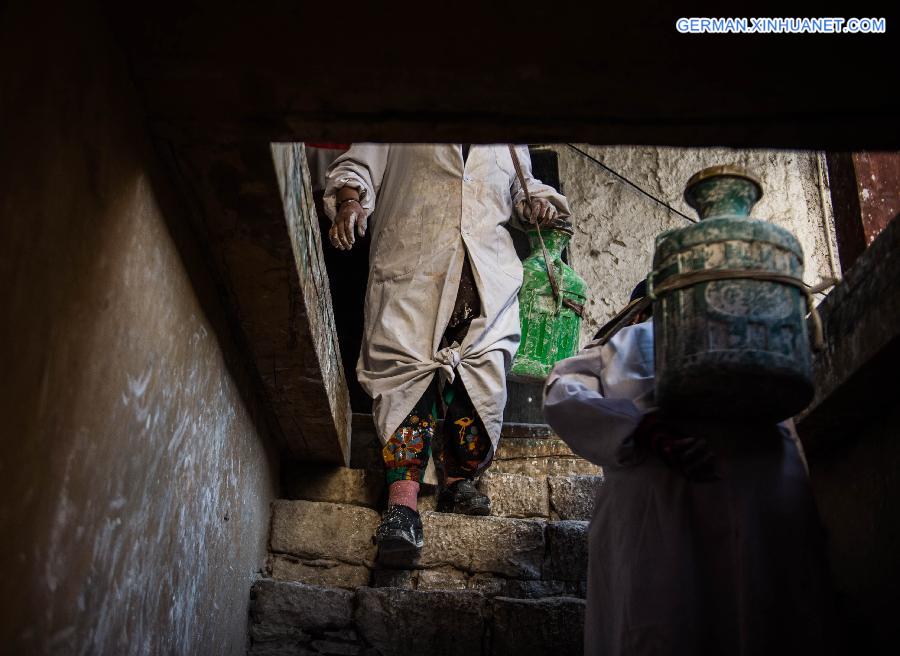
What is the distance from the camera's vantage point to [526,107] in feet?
6.13

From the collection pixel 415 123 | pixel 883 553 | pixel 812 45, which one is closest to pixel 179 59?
pixel 415 123

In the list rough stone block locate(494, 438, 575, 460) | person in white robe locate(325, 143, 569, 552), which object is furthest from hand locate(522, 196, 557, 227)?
rough stone block locate(494, 438, 575, 460)

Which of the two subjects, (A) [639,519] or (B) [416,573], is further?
(B) [416,573]

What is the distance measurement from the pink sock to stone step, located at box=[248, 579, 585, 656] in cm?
36

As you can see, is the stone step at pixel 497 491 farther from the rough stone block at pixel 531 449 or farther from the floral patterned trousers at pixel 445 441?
the rough stone block at pixel 531 449

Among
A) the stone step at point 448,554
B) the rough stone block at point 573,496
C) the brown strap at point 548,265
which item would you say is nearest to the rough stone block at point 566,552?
the stone step at point 448,554

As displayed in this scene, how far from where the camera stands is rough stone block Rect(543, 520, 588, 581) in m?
3.40

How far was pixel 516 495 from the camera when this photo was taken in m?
3.84

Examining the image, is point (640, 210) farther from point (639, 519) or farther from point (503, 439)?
point (639, 519)

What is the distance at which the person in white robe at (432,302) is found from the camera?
3566 mm

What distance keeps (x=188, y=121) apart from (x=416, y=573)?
81.5 inches

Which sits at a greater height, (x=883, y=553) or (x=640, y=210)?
(x=640, y=210)

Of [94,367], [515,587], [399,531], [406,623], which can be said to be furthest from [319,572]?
[94,367]

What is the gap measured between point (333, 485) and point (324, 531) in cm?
30
